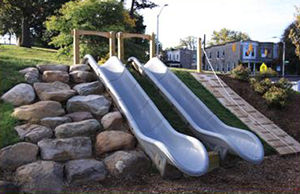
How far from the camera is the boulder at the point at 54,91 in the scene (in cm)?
622

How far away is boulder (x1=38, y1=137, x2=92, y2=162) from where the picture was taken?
4.78 metres

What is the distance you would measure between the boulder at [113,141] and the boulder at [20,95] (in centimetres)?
183

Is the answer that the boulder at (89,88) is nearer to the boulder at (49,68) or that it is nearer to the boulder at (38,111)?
the boulder at (38,111)

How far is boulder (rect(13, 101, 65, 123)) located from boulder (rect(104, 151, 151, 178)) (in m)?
1.53

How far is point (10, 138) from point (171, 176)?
9.13ft

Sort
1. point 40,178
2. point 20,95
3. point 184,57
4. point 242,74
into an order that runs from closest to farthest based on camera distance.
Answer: point 40,178
point 20,95
point 242,74
point 184,57

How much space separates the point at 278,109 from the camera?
30.3ft

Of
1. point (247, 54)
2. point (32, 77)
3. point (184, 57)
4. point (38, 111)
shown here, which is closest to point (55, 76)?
point (32, 77)

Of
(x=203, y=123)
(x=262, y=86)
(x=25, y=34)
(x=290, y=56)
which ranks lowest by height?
(x=203, y=123)

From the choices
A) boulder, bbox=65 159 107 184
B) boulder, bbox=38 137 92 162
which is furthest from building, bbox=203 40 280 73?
boulder, bbox=65 159 107 184

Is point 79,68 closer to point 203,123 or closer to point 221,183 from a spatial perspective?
point 203,123

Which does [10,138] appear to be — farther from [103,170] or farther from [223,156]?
[223,156]

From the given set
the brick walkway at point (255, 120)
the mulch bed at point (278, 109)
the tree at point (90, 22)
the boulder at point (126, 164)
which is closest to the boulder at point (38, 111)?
the boulder at point (126, 164)

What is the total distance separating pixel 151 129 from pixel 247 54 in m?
43.6
